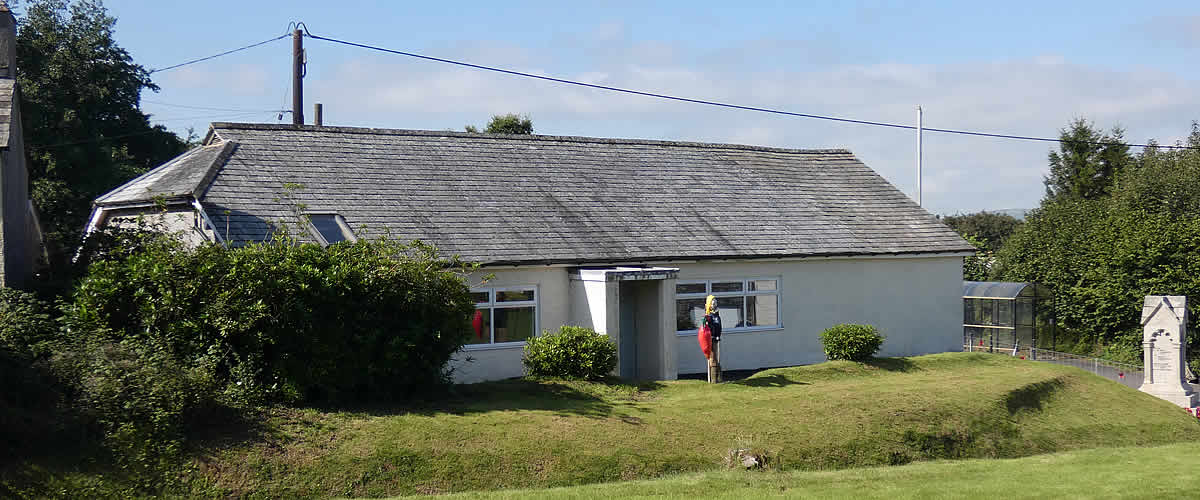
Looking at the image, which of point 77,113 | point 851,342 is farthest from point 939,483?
point 77,113

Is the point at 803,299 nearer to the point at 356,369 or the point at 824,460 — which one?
the point at 824,460

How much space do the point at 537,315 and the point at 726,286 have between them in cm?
500

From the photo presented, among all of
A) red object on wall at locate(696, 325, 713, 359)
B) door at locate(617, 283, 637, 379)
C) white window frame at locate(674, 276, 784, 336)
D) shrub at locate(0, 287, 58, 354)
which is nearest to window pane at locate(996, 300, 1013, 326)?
white window frame at locate(674, 276, 784, 336)

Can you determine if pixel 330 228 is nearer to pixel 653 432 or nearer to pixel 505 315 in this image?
pixel 505 315

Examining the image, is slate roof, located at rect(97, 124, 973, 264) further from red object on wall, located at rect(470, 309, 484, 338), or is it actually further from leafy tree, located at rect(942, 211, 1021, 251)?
leafy tree, located at rect(942, 211, 1021, 251)

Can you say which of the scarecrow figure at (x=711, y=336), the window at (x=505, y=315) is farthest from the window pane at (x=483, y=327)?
the scarecrow figure at (x=711, y=336)

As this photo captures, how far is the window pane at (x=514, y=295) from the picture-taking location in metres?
19.8

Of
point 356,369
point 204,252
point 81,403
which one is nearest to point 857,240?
point 356,369

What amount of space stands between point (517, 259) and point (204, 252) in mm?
7085

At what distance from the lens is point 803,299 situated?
78.4ft

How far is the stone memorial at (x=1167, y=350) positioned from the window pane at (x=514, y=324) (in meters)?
16.4

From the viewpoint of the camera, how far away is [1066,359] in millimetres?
34625

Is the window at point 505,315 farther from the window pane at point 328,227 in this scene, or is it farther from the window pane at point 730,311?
the window pane at point 730,311

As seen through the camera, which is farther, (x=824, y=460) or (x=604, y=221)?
(x=604, y=221)
